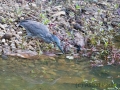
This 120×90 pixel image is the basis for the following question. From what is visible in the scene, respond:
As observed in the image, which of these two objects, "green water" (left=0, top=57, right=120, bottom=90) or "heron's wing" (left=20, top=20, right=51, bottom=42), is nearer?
"green water" (left=0, top=57, right=120, bottom=90)

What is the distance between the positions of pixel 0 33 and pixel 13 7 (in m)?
1.41

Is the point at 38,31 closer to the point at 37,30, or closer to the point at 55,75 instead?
the point at 37,30

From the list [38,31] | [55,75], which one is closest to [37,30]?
[38,31]

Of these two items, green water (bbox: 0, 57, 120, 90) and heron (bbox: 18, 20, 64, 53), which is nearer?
green water (bbox: 0, 57, 120, 90)

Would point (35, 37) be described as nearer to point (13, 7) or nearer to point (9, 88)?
point (13, 7)

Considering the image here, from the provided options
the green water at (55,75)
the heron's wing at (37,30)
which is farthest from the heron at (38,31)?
the green water at (55,75)

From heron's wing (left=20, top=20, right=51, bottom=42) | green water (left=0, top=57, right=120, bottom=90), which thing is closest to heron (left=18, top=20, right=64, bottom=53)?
heron's wing (left=20, top=20, right=51, bottom=42)

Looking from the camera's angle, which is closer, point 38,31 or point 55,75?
point 55,75

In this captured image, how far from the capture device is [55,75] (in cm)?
603

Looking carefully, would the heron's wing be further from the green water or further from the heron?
the green water

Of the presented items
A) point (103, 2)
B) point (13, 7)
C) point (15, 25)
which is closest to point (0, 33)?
point (15, 25)

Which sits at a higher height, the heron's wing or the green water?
the heron's wing

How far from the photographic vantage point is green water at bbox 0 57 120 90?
5512 millimetres

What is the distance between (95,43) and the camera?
26.1 feet
